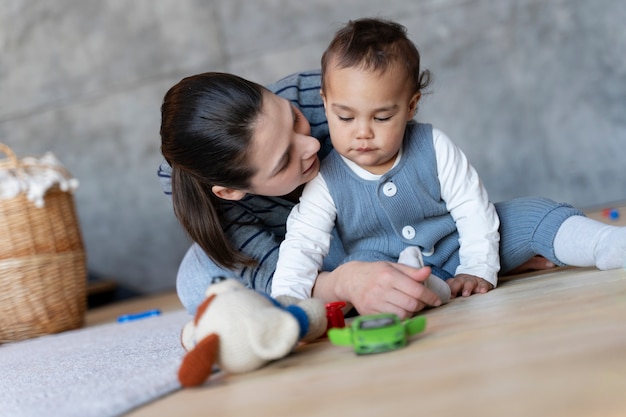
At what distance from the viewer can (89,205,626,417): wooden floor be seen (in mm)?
625

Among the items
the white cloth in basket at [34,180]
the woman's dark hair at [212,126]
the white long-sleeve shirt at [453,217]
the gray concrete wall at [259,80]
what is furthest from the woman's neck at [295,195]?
the gray concrete wall at [259,80]

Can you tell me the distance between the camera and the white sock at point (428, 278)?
1280 mm

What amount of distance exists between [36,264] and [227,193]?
1189mm

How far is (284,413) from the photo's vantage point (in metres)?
0.73

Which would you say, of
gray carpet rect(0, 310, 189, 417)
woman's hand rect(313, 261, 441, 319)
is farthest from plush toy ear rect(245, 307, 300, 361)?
woman's hand rect(313, 261, 441, 319)

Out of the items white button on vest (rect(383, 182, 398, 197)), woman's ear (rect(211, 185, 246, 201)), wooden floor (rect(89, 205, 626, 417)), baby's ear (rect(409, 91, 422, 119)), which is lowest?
wooden floor (rect(89, 205, 626, 417))

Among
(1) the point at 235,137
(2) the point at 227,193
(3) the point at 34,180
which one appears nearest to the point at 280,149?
(1) the point at 235,137

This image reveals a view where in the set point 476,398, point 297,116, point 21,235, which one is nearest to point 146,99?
point 21,235

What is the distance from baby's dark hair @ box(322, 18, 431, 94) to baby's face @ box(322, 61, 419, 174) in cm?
1

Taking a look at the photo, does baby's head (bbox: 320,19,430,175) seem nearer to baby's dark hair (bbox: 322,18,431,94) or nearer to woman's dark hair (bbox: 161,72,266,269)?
baby's dark hair (bbox: 322,18,431,94)

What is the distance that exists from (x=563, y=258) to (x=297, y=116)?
1.71 ft

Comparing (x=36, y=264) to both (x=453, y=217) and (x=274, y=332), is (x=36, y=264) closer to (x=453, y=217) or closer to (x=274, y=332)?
(x=453, y=217)

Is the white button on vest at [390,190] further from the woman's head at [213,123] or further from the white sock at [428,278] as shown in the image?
the woman's head at [213,123]

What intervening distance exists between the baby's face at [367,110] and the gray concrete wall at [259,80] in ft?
5.97
